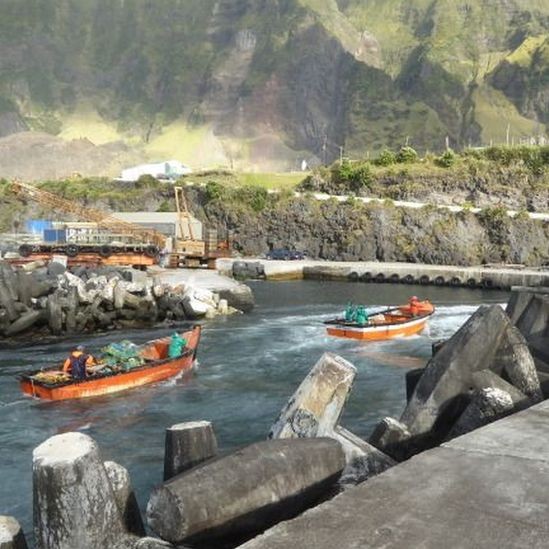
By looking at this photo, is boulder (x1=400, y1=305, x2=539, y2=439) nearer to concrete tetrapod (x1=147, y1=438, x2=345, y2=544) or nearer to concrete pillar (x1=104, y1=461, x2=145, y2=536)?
concrete tetrapod (x1=147, y1=438, x2=345, y2=544)

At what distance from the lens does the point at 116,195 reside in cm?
12850

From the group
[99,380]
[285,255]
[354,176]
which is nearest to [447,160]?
[354,176]

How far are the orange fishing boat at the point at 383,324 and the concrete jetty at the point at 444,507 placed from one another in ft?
93.9

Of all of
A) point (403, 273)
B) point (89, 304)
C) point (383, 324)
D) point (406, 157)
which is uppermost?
point (406, 157)

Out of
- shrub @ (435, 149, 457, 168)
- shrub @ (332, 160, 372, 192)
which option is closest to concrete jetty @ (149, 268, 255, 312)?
shrub @ (332, 160, 372, 192)

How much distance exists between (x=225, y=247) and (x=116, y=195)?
38530 millimetres

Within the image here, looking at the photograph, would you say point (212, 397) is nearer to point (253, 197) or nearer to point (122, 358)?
point (122, 358)

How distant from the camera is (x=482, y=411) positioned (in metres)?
13.5

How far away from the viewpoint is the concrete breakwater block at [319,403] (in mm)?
12742

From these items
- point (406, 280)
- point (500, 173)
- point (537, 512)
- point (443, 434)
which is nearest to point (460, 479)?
point (537, 512)

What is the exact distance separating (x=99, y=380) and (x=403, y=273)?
58380 mm

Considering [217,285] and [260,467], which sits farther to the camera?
[217,285]

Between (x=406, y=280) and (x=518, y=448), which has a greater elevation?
(x=518, y=448)

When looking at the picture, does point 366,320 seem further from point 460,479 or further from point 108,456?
point 460,479
